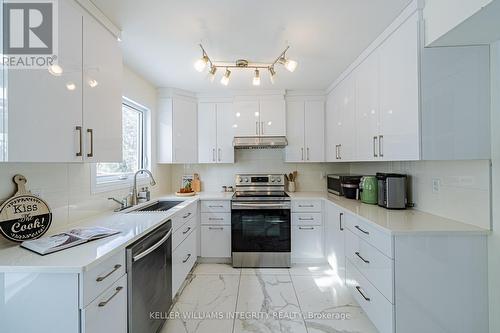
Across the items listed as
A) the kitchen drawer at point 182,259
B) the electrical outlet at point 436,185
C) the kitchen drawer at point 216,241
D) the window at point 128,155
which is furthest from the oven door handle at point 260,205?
the electrical outlet at point 436,185

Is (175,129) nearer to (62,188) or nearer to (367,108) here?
(62,188)

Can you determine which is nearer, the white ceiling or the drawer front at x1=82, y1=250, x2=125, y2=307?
the drawer front at x1=82, y1=250, x2=125, y2=307

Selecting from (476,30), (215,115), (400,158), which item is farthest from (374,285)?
(215,115)

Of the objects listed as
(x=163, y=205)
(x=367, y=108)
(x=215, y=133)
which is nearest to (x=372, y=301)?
(x=367, y=108)

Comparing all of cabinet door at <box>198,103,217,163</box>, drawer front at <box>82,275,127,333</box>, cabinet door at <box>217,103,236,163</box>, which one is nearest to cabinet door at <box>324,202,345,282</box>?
cabinet door at <box>217,103,236,163</box>

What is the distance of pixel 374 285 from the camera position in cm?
167

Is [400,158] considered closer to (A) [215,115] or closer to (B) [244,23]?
(B) [244,23]

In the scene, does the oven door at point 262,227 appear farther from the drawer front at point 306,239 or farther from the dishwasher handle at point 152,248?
the dishwasher handle at point 152,248

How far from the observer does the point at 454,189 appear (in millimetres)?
1661

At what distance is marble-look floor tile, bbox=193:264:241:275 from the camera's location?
8.96ft

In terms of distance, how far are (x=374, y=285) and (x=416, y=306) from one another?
0.87ft

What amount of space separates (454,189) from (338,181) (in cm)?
139

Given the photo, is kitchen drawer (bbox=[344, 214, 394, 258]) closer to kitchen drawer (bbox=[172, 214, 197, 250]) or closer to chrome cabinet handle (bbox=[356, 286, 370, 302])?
→ chrome cabinet handle (bbox=[356, 286, 370, 302])

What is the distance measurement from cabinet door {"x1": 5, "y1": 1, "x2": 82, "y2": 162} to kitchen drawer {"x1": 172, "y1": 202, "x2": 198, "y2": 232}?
3.35ft
